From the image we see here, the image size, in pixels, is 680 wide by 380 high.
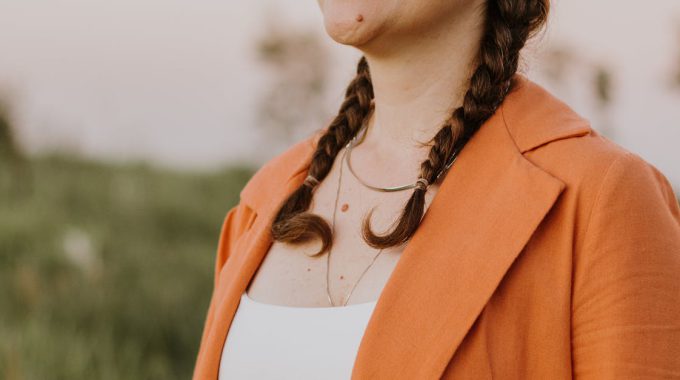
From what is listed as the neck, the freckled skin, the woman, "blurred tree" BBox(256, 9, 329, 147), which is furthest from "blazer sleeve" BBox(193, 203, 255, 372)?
"blurred tree" BBox(256, 9, 329, 147)

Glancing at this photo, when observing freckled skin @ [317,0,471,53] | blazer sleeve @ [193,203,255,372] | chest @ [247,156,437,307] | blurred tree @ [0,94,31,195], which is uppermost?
freckled skin @ [317,0,471,53]

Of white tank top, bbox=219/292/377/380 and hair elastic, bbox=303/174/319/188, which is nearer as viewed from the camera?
white tank top, bbox=219/292/377/380

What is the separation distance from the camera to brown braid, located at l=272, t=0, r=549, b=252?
1.82 meters

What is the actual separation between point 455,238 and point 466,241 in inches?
1.0

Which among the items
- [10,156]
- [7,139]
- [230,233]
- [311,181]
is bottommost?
[10,156]

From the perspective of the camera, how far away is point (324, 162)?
220cm

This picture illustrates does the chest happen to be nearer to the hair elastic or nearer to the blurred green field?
the hair elastic

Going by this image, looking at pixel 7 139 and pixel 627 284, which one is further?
pixel 7 139

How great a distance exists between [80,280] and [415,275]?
4.89 m

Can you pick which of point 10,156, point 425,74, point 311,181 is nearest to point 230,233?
point 311,181

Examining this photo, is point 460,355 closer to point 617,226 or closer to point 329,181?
point 617,226

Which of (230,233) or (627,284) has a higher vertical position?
(627,284)

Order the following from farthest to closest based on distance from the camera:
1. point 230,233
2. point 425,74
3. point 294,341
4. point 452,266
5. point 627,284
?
point 230,233, point 425,74, point 294,341, point 452,266, point 627,284

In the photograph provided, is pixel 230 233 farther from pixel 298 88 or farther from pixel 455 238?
pixel 298 88
